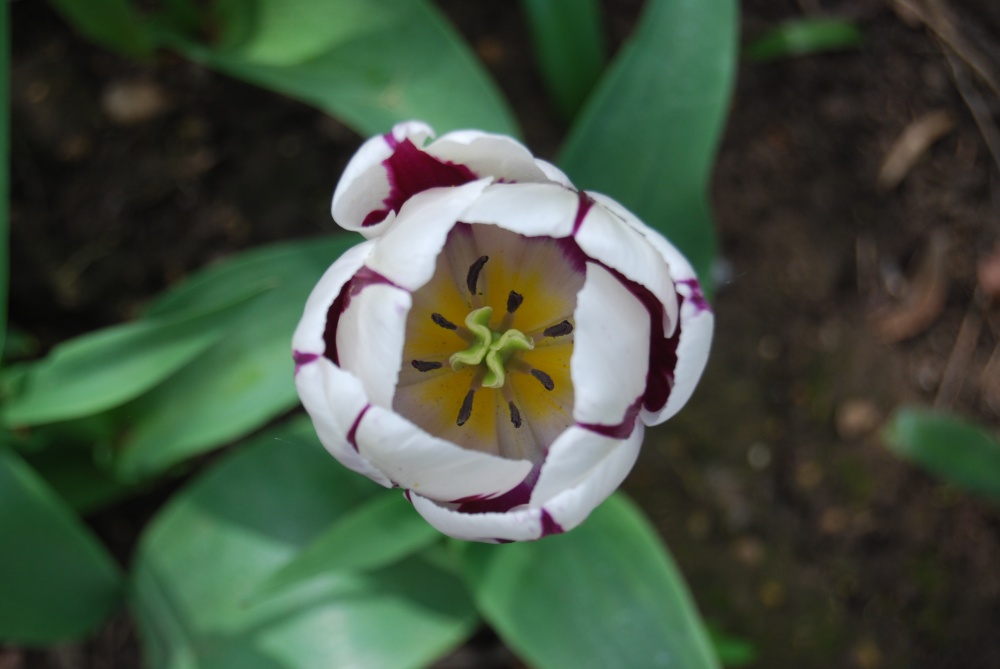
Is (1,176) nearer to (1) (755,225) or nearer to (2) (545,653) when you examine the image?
(2) (545,653)

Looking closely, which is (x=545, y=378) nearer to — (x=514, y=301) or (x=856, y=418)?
(x=514, y=301)

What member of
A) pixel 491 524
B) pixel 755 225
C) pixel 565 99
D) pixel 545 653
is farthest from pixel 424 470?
pixel 755 225

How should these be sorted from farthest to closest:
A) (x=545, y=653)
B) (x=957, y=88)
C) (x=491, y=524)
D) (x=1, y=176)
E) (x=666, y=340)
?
(x=957, y=88)
(x=545, y=653)
(x=1, y=176)
(x=666, y=340)
(x=491, y=524)

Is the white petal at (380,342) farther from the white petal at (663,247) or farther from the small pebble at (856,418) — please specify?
the small pebble at (856,418)

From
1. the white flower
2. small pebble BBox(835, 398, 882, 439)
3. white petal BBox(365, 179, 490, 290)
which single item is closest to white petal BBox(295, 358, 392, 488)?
the white flower

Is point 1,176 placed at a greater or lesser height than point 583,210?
lesser

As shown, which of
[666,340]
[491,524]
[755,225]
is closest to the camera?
[491,524]

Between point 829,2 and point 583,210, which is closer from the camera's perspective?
point 583,210

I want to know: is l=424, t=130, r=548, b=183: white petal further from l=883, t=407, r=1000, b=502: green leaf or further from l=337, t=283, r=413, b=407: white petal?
l=883, t=407, r=1000, b=502: green leaf
